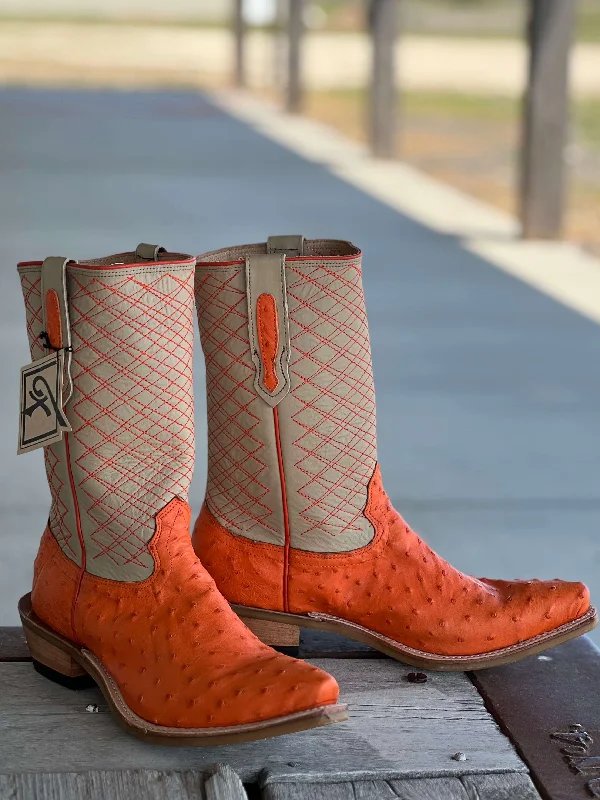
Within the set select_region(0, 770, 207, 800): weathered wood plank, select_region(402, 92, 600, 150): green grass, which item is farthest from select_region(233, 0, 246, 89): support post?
select_region(0, 770, 207, 800): weathered wood plank

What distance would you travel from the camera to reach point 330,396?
130cm

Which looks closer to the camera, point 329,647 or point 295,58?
point 329,647

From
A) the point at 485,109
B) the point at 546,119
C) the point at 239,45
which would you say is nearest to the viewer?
the point at 546,119

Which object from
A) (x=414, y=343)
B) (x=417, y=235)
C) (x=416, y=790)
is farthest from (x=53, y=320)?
(x=417, y=235)

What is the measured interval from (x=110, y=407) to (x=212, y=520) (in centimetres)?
21

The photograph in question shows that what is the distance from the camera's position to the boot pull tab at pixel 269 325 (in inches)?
49.0

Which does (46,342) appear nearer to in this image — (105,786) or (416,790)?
(105,786)

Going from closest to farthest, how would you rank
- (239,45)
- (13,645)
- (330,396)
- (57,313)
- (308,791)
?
(308,791)
(57,313)
(330,396)
(13,645)
(239,45)

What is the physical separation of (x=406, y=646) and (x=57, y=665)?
1.16 feet

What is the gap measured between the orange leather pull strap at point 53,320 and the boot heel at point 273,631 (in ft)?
1.18

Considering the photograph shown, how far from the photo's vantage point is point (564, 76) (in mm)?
5383

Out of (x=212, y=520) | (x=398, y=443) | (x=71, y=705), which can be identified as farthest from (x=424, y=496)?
(x=71, y=705)

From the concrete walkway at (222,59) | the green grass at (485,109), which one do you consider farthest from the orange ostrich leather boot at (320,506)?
the concrete walkway at (222,59)

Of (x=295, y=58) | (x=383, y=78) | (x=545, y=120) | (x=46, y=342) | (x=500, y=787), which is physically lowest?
(x=500, y=787)
